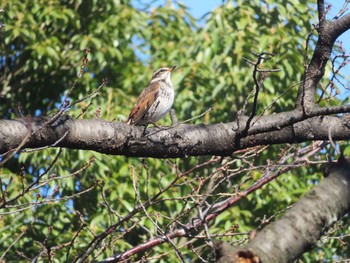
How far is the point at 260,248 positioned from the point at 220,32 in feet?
25.3

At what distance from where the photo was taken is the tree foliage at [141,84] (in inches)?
319

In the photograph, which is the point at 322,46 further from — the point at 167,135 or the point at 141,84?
the point at 141,84

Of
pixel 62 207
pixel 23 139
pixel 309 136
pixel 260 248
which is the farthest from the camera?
pixel 62 207

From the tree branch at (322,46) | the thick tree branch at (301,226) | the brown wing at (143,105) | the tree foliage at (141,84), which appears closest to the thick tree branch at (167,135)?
the tree branch at (322,46)

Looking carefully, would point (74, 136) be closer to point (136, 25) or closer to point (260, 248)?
point (260, 248)

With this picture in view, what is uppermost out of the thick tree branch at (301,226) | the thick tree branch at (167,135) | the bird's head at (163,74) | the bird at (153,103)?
the bird's head at (163,74)

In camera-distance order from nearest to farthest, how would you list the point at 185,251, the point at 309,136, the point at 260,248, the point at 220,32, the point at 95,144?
the point at 260,248 → the point at 95,144 → the point at 309,136 → the point at 185,251 → the point at 220,32

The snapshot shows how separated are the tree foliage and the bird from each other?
89cm

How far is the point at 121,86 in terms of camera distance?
10.3 m

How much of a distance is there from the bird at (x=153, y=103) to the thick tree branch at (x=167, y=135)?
2661 millimetres

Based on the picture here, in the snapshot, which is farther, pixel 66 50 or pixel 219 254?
pixel 66 50


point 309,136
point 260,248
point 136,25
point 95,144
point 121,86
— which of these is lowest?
point 260,248

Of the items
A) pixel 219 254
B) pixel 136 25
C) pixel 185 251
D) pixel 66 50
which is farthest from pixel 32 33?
pixel 219 254

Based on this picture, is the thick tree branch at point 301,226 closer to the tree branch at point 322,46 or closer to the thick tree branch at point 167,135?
the thick tree branch at point 167,135
